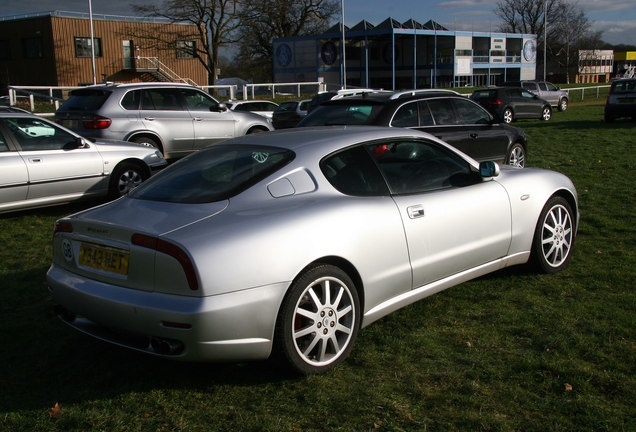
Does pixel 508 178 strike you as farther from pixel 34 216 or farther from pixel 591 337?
pixel 34 216

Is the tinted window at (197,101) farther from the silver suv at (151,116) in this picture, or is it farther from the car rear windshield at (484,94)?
the car rear windshield at (484,94)

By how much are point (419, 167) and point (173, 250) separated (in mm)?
2140

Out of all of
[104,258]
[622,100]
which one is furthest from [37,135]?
[622,100]

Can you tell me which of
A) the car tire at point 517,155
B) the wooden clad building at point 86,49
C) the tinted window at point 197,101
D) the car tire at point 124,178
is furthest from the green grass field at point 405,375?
the wooden clad building at point 86,49

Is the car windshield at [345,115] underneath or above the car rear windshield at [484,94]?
underneath

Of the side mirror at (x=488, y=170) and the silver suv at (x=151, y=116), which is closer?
the side mirror at (x=488, y=170)

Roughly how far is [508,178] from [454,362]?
1.95 meters

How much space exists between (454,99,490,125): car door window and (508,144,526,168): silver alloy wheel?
89cm

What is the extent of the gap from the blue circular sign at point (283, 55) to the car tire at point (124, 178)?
181 ft

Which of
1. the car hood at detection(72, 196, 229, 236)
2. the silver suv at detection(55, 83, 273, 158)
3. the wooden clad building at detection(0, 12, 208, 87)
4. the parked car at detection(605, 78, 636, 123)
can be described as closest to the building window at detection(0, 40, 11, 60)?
the wooden clad building at detection(0, 12, 208, 87)

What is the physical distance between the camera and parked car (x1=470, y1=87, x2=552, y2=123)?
2530cm

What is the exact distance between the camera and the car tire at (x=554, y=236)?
535 centimetres

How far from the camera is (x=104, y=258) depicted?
3.68m

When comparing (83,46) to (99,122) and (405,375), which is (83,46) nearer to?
(99,122)
